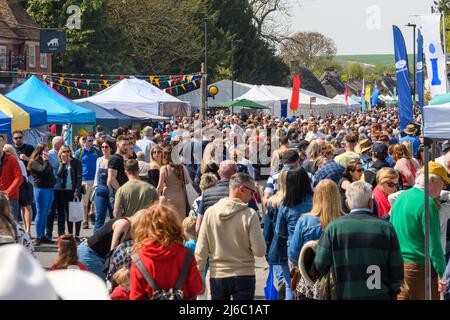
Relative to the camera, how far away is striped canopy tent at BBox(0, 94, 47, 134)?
16703 millimetres

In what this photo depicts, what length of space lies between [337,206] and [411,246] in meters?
0.70

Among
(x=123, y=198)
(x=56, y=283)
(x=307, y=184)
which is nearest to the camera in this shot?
(x=56, y=283)

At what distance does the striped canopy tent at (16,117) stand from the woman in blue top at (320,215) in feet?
33.6

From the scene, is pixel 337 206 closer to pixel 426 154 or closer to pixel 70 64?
pixel 426 154

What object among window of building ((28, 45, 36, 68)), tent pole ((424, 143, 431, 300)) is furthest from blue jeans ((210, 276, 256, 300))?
window of building ((28, 45, 36, 68))

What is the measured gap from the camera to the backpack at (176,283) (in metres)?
5.70

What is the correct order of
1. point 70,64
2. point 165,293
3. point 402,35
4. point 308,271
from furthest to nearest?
point 70,64
point 402,35
point 308,271
point 165,293

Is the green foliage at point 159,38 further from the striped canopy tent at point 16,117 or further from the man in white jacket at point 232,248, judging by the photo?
the man in white jacket at point 232,248

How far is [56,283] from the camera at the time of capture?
271 centimetres

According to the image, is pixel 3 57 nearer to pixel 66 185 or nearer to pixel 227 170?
pixel 66 185

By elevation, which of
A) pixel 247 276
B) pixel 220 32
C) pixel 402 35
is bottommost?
pixel 247 276

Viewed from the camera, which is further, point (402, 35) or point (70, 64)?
point (70, 64)

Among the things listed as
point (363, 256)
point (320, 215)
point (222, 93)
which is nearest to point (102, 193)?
point (320, 215)

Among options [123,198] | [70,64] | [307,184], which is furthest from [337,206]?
[70,64]
